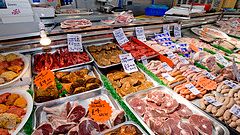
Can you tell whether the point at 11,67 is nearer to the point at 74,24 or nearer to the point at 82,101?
the point at 82,101

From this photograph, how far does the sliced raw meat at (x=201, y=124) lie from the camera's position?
2.08 metres

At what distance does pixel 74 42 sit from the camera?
10.6 ft

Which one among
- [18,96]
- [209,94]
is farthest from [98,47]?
[209,94]

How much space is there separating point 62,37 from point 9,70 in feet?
3.30

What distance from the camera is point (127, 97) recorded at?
2461mm

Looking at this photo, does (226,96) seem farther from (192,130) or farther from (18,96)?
(18,96)

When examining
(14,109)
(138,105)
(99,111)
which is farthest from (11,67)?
(138,105)

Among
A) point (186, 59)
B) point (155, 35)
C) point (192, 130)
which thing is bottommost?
point (192, 130)

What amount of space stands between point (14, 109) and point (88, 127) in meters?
0.91

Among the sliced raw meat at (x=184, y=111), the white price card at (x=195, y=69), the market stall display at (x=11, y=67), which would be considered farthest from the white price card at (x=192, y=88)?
the market stall display at (x=11, y=67)

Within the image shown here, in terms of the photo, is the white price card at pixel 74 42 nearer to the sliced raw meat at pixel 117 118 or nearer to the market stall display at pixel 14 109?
the market stall display at pixel 14 109

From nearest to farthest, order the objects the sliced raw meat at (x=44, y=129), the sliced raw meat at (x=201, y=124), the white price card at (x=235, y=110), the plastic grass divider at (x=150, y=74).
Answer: the sliced raw meat at (x=44, y=129) → the sliced raw meat at (x=201, y=124) → the white price card at (x=235, y=110) → the plastic grass divider at (x=150, y=74)

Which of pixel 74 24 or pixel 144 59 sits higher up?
pixel 74 24

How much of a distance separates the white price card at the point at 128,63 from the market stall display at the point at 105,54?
0.10 meters
